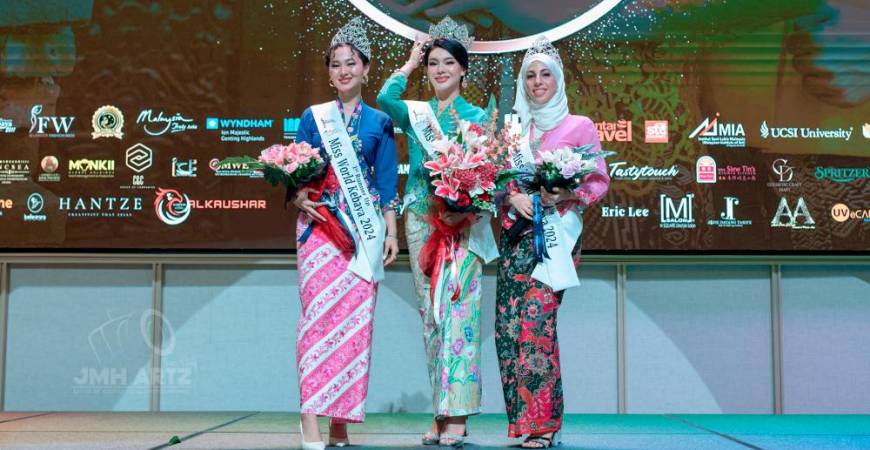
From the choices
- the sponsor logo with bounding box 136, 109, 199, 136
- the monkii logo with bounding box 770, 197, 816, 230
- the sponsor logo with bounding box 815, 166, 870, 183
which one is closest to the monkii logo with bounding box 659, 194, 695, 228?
the monkii logo with bounding box 770, 197, 816, 230

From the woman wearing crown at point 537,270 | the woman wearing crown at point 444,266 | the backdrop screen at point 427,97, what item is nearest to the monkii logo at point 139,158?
the backdrop screen at point 427,97

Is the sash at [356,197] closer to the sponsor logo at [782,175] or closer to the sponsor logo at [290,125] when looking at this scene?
the sponsor logo at [290,125]

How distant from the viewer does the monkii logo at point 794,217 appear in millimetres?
4930

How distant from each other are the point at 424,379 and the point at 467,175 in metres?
2.16

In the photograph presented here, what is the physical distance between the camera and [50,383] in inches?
Answer: 203

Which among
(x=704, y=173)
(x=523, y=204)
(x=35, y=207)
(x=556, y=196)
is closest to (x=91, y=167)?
(x=35, y=207)

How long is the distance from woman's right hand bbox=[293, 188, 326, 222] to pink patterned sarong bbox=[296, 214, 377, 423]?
0.17ft

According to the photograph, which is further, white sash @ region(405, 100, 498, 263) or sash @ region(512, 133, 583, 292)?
white sash @ region(405, 100, 498, 263)

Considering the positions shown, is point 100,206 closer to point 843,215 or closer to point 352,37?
point 352,37

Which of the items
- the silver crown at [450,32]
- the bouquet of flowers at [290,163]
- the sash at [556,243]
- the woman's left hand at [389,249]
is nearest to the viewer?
the bouquet of flowers at [290,163]

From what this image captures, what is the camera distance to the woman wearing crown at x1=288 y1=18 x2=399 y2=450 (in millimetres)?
3273

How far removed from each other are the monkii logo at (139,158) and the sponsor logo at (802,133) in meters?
3.02

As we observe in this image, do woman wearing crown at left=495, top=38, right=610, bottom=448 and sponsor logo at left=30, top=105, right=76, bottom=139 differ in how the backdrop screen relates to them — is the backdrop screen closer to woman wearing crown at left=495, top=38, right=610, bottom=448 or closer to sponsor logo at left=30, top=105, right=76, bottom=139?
sponsor logo at left=30, top=105, right=76, bottom=139

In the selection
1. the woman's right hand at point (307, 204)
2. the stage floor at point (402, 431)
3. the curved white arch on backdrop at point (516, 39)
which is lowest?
the stage floor at point (402, 431)
